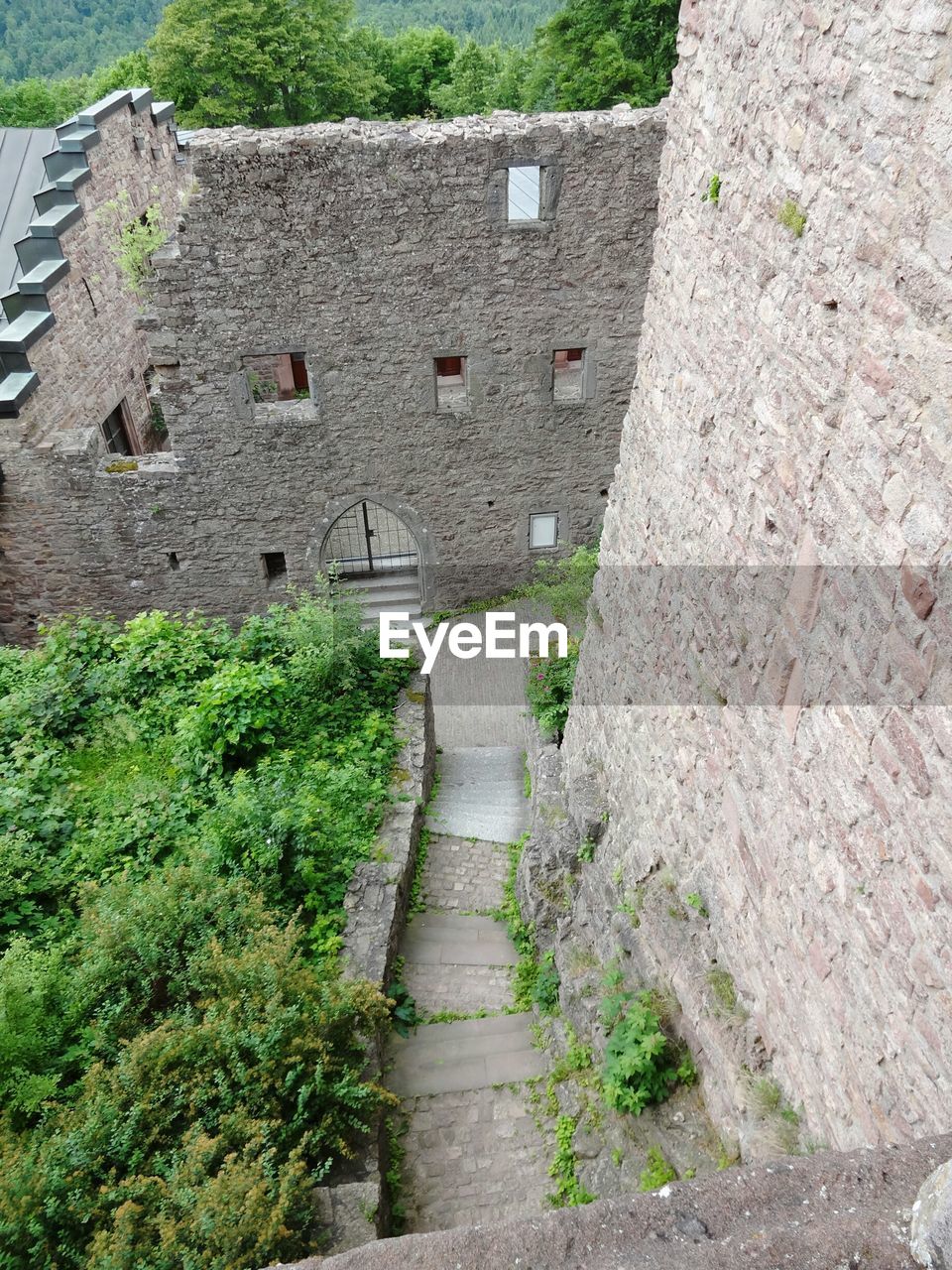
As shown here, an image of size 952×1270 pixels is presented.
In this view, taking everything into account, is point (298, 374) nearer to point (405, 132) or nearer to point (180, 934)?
point (405, 132)

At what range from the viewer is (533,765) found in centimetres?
886

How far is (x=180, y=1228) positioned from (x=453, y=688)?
27.8 ft

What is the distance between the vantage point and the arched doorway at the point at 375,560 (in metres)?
13.1

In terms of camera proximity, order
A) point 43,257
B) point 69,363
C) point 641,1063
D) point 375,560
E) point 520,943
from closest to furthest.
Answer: point 641,1063 < point 520,943 < point 43,257 < point 69,363 < point 375,560

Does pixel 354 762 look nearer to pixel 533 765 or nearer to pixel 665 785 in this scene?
pixel 533 765

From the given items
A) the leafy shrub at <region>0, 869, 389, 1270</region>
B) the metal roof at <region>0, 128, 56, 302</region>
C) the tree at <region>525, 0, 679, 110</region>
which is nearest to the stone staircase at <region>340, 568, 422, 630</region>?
the metal roof at <region>0, 128, 56, 302</region>

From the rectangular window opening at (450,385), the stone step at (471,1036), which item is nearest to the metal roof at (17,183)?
the rectangular window opening at (450,385)

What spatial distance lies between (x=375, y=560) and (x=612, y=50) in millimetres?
13888

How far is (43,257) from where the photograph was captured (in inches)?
434

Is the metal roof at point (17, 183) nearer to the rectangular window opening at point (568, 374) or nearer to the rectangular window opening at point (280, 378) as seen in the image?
the rectangular window opening at point (280, 378)

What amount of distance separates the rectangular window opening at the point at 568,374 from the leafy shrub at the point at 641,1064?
8627mm

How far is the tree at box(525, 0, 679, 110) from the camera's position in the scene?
63.1 feet

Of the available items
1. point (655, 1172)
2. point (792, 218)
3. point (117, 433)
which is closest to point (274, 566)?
point (117, 433)

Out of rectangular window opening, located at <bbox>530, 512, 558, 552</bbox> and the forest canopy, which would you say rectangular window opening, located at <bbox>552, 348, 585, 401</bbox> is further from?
the forest canopy
